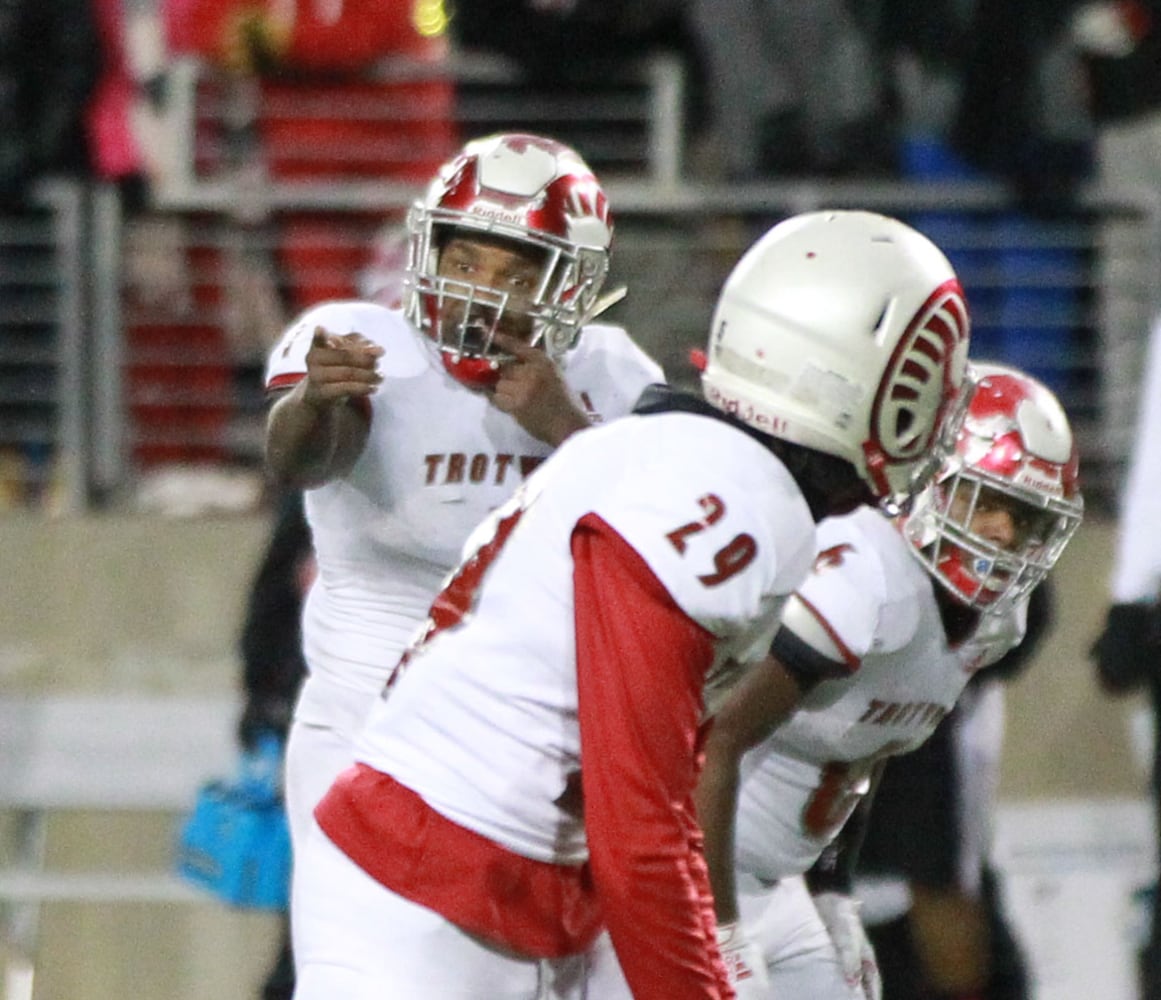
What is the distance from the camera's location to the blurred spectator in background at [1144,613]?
14.8ft

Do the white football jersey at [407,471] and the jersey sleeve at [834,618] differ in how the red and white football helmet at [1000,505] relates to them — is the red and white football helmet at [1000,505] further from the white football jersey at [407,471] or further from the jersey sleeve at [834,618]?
the white football jersey at [407,471]

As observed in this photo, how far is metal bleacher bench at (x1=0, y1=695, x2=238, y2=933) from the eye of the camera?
5.60 m

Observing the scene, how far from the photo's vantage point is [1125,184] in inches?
254

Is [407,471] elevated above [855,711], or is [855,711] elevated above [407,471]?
[407,471]

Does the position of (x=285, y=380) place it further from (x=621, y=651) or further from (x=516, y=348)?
Answer: (x=621, y=651)

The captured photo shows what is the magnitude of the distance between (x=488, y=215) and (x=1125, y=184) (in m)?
3.61

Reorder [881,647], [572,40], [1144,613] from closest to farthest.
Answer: [881,647] → [1144,613] → [572,40]

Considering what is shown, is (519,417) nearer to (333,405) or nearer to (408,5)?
(333,405)

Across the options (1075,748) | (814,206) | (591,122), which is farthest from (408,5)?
(1075,748)

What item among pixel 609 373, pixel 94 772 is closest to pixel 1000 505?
pixel 609 373

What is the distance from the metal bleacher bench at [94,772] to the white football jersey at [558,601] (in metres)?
3.30

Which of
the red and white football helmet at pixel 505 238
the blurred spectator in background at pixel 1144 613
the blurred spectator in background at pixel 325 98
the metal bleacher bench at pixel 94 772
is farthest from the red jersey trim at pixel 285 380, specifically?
the blurred spectator in background at pixel 325 98

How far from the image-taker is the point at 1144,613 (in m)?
4.53

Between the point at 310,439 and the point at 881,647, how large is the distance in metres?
0.85
